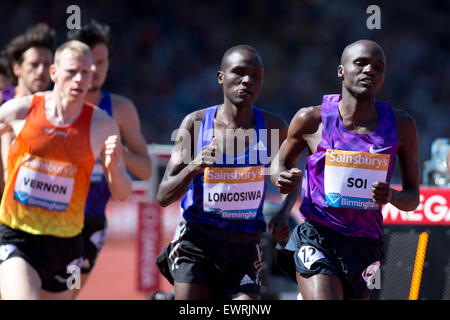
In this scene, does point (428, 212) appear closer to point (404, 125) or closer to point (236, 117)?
point (404, 125)

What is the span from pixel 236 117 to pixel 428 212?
1581mm

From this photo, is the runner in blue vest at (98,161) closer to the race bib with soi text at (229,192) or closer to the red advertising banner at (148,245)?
the race bib with soi text at (229,192)

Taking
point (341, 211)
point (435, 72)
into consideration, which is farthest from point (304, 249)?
point (435, 72)

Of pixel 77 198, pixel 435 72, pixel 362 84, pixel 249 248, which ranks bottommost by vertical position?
pixel 249 248

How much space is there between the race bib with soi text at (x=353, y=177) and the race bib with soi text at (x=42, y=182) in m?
1.52

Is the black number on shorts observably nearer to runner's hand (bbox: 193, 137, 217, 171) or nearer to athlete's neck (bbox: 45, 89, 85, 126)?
runner's hand (bbox: 193, 137, 217, 171)

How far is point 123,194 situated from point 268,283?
5.87 ft

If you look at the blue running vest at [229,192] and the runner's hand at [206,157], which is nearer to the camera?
the runner's hand at [206,157]

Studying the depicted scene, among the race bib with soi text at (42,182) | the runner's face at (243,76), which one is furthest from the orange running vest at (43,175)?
the runner's face at (243,76)

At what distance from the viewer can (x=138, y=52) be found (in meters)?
16.1

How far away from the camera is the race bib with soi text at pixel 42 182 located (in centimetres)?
427

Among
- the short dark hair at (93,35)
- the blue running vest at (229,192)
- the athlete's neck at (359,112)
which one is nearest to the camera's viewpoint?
the athlete's neck at (359,112)

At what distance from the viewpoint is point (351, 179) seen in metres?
3.90
